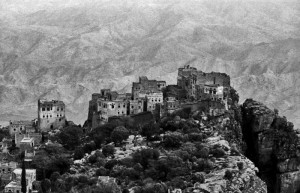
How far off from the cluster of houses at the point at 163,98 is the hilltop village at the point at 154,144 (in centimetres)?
12

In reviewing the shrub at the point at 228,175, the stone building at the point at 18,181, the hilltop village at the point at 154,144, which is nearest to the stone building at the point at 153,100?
the hilltop village at the point at 154,144

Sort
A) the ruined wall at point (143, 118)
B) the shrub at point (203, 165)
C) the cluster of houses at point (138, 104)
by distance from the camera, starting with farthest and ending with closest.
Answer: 1. the ruined wall at point (143, 118)
2. the cluster of houses at point (138, 104)
3. the shrub at point (203, 165)

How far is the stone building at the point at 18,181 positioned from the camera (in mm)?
80688

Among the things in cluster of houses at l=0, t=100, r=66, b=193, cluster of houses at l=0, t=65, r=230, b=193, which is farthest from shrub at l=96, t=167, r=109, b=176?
cluster of houses at l=0, t=65, r=230, b=193

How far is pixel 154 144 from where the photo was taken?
86.5m

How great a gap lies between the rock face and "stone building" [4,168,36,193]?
28100 mm

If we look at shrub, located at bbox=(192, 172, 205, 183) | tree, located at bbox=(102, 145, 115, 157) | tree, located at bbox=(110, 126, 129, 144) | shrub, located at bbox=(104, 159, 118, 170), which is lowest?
shrub, located at bbox=(192, 172, 205, 183)

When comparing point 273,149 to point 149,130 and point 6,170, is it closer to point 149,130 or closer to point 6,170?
point 149,130

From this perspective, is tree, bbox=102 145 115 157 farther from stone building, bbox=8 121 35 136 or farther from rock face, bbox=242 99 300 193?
Result: rock face, bbox=242 99 300 193

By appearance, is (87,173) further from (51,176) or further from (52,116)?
(52,116)

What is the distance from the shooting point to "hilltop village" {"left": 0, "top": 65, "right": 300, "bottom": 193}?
78.3m

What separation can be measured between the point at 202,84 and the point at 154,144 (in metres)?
14.3

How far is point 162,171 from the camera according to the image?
8025cm

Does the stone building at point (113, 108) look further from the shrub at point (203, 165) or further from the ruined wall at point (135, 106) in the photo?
the shrub at point (203, 165)
